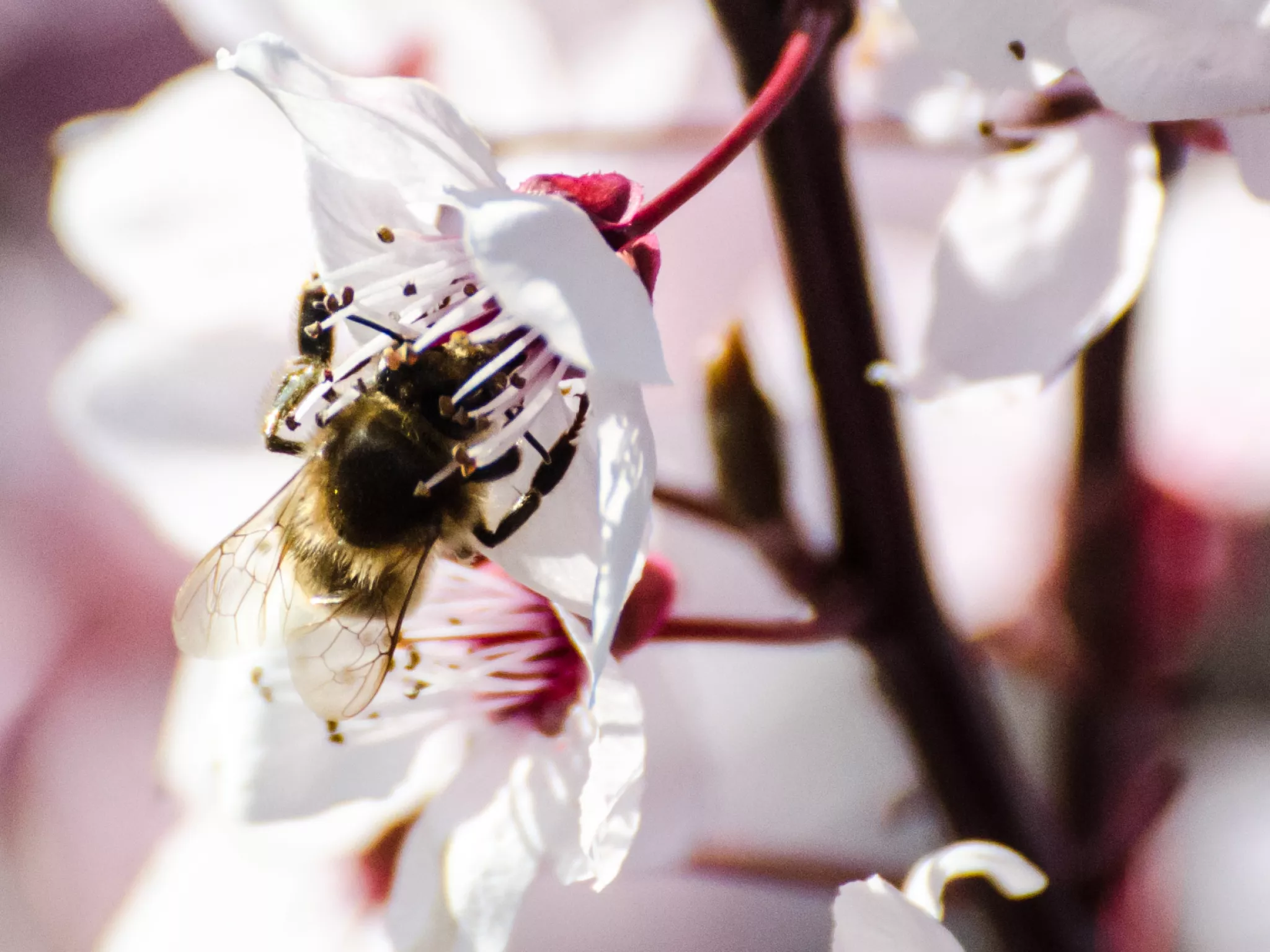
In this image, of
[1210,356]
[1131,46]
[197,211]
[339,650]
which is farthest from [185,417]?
[1210,356]

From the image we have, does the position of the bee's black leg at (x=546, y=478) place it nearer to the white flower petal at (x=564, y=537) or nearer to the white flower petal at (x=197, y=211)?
the white flower petal at (x=564, y=537)

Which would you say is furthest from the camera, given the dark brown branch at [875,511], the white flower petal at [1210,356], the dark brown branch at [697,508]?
the white flower petal at [1210,356]

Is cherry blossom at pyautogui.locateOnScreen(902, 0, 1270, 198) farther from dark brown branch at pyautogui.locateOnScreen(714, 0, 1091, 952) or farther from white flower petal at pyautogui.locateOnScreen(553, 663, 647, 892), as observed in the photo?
white flower petal at pyautogui.locateOnScreen(553, 663, 647, 892)

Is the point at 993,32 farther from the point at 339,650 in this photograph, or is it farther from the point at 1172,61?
the point at 339,650

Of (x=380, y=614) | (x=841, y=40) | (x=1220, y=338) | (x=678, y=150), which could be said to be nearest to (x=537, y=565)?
(x=380, y=614)

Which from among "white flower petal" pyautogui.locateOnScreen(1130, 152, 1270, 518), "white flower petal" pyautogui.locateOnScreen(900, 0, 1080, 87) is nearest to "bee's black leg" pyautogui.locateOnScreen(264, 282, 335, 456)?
"white flower petal" pyautogui.locateOnScreen(900, 0, 1080, 87)

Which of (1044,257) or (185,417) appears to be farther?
(185,417)

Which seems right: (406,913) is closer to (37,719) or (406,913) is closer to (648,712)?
(648,712)

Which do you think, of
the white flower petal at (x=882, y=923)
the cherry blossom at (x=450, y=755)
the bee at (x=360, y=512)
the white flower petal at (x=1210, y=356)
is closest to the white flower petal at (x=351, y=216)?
the bee at (x=360, y=512)
